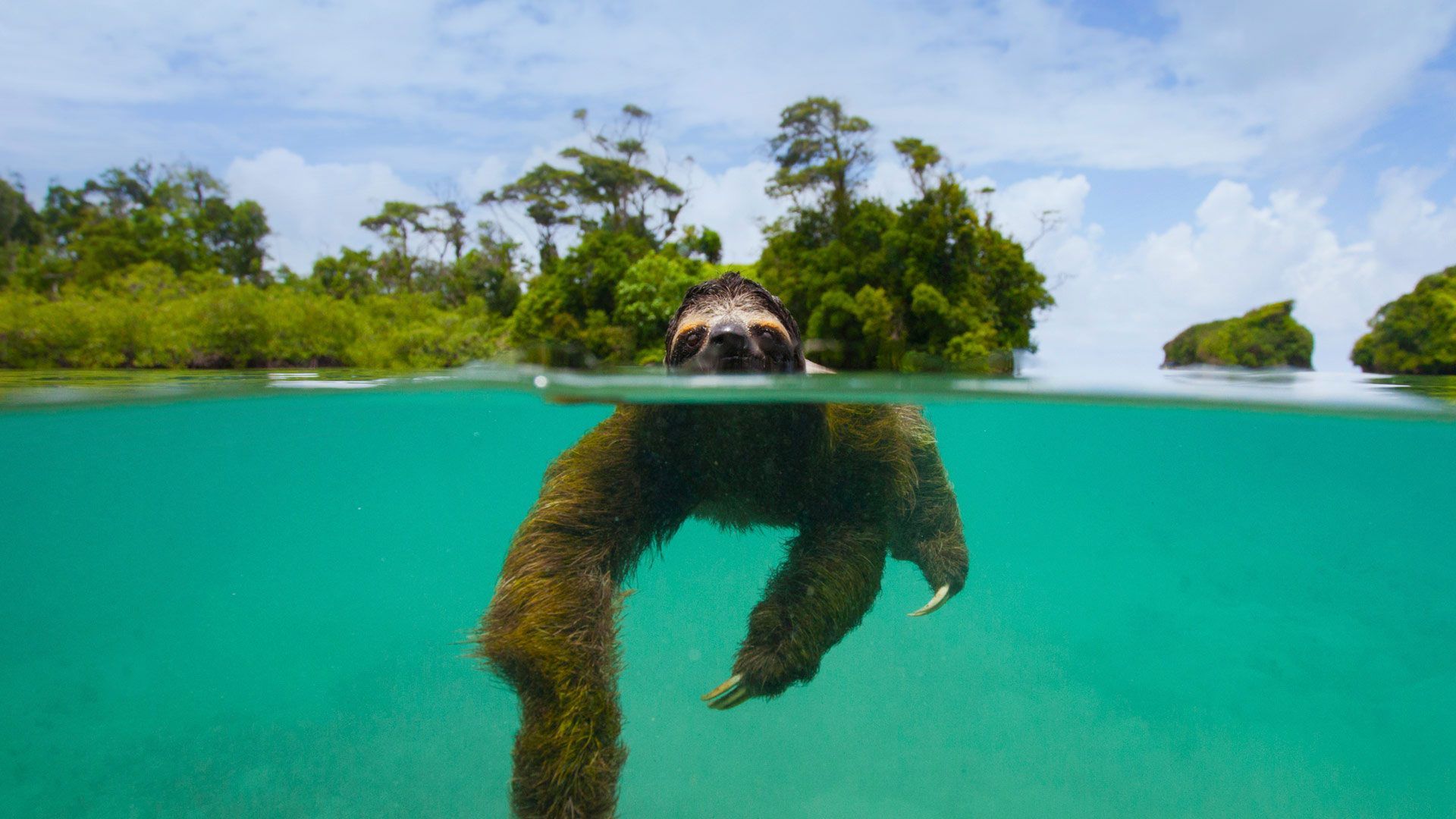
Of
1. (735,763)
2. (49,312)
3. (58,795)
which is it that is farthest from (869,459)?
(49,312)

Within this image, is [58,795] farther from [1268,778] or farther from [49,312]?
[1268,778]

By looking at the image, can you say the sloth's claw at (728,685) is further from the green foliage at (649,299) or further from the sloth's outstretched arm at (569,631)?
the green foliage at (649,299)

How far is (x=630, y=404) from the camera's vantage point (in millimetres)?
4742

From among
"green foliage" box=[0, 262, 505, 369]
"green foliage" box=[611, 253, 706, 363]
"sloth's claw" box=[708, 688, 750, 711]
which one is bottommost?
"sloth's claw" box=[708, 688, 750, 711]

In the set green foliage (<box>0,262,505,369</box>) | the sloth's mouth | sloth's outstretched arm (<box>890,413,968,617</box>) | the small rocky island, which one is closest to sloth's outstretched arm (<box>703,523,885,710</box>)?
the sloth's mouth

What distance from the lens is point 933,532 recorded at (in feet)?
19.0

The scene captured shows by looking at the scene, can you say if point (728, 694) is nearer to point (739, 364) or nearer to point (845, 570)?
point (845, 570)

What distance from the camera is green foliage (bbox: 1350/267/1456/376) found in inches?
430

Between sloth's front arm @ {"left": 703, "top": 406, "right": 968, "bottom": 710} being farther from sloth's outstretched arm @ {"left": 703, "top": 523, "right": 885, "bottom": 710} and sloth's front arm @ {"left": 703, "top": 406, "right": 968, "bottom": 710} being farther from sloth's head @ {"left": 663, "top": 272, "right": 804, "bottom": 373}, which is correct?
sloth's head @ {"left": 663, "top": 272, "right": 804, "bottom": 373}

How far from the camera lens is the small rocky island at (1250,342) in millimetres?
11516

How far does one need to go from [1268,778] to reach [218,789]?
13.2m

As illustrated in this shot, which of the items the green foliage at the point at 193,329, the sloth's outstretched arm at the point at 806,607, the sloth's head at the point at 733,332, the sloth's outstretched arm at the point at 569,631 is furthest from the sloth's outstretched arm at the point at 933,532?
the green foliage at the point at 193,329

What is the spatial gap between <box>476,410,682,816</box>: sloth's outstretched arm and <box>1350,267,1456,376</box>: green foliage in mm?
11990

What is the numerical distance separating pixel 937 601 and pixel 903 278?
1941cm
